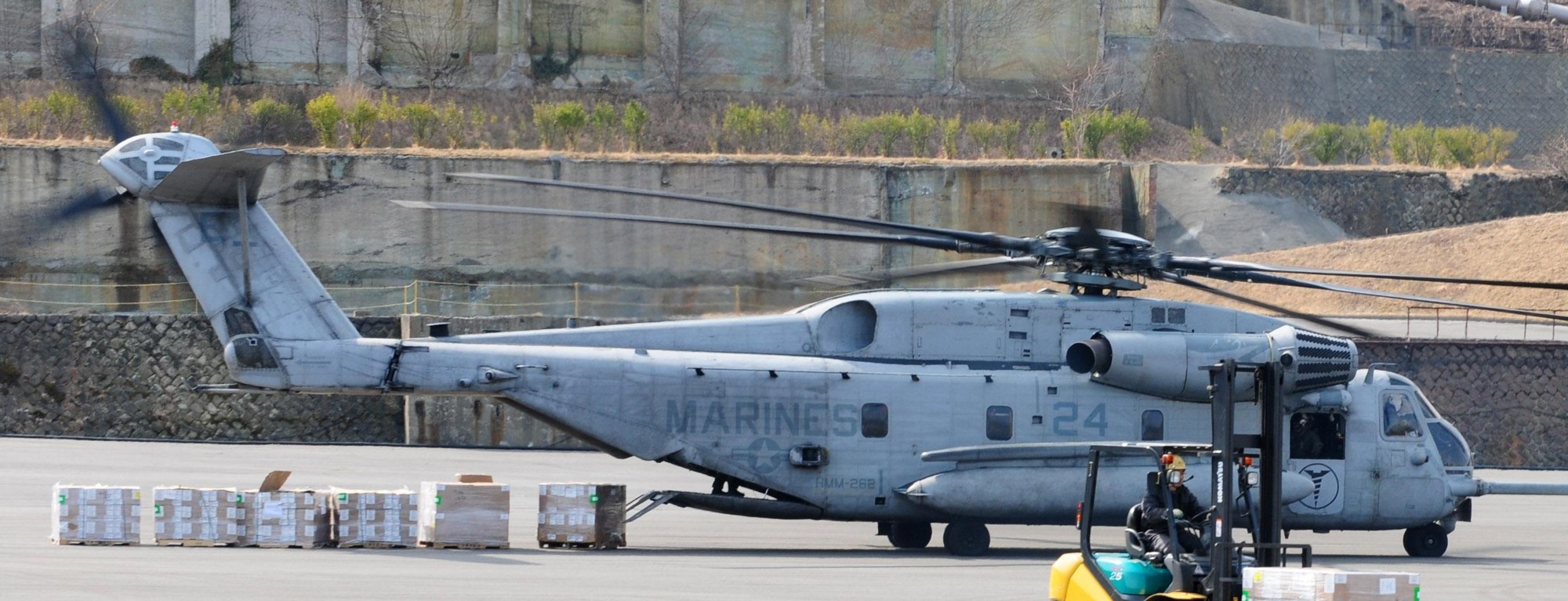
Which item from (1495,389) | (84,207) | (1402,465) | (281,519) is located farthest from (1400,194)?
(84,207)

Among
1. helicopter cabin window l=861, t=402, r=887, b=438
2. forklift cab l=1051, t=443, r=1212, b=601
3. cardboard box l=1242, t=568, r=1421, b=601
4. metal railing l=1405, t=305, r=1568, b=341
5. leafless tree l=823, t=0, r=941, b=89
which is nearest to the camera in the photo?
cardboard box l=1242, t=568, r=1421, b=601

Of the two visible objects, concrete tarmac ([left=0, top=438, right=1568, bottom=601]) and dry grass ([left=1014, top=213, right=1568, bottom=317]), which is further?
dry grass ([left=1014, top=213, right=1568, bottom=317])

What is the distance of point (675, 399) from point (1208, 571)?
832 cm

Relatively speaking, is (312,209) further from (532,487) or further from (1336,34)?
(1336,34)

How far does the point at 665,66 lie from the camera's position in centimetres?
6022

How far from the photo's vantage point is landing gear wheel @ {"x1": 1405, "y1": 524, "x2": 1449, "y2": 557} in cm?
1980

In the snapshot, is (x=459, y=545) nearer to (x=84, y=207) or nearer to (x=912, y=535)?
(x=84, y=207)

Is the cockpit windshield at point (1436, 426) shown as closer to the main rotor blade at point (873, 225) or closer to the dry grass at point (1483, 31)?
the main rotor blade at point (873, 225)

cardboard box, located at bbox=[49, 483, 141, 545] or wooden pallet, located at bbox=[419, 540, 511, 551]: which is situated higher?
cardboard box, located at bbox=[49, 483, 141, 545]

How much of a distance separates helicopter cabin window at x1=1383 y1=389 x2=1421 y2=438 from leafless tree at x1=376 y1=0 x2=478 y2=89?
44.7m

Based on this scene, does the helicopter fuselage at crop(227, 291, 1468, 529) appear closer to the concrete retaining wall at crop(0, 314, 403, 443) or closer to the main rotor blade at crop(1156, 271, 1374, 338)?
the main rotor blade at crop(1156, 271, 1374, 338)

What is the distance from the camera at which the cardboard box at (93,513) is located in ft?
53.5

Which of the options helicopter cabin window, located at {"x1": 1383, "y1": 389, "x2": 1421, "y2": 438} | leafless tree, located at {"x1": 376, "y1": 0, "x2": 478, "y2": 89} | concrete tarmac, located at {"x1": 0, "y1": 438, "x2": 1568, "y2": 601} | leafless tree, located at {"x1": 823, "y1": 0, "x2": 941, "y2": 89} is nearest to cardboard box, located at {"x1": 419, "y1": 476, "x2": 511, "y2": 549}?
concrete tarmac, located at {"x1": 0, "y1": 438, "x2": 1568, "y2": 601}

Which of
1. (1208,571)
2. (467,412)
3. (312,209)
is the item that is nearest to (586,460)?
(467,412)
